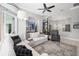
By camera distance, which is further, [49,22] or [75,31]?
[49,22]

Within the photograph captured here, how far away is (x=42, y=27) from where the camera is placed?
6.40 ft

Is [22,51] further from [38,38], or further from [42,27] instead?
[42,27]

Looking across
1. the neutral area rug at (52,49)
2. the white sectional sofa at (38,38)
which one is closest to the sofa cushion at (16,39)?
the white sectional sofa at (38,38)

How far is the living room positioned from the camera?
5.94 ft

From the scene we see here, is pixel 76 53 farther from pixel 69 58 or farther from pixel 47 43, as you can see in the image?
pixel 47 43

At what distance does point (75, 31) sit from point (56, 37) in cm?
40

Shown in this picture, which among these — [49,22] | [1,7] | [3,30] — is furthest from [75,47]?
[1,7]

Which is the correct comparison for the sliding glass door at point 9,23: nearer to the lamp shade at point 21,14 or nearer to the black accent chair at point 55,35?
the lamp shade at point 21,14

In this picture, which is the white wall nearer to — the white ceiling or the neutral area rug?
the white ceiling

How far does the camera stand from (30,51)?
184 cm

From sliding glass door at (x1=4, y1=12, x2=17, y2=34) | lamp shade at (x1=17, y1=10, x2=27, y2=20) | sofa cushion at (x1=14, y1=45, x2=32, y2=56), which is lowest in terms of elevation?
sofa cushion at (x1=14, y1=45, x2=32, y2=56)

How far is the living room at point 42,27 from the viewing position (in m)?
1.81

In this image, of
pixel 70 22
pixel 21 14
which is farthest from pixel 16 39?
pixel 70 22

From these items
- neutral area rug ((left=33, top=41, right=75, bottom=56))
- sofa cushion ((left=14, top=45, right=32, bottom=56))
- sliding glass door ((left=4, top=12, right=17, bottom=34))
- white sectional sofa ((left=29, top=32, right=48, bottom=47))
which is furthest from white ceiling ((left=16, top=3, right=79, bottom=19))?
sofa cushion ((left=14, top=45, right=32, bottom=56))
